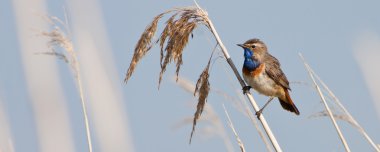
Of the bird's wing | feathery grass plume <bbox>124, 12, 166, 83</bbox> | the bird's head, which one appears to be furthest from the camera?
the bird's wing

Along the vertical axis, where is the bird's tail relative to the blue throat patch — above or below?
below

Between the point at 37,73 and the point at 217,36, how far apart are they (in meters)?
2.14

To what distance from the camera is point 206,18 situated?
3047mm

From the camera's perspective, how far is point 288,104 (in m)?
4.86

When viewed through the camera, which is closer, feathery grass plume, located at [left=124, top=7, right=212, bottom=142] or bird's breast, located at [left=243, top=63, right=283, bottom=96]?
feathery grass plume, located at [left=124, top=7, right=212, bottom=142]

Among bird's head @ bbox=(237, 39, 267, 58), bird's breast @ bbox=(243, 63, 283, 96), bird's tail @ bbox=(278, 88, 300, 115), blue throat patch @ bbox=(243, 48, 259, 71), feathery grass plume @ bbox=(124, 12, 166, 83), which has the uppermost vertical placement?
feathery grass plume @ bbox=(124, 12, 166, 83)

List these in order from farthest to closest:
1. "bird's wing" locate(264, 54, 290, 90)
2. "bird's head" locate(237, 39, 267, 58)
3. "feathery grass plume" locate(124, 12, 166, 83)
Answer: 1. "bird's wing" locate(264, 54, 290, 90)
2. "bird's head" locate(237, 39, 267, 58)
3. "feathery grass plume" locate(124, 12, 166, 83)

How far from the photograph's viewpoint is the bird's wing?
4.77 m

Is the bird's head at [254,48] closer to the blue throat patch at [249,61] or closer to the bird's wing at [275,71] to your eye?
the blue throat patch at [249,61]

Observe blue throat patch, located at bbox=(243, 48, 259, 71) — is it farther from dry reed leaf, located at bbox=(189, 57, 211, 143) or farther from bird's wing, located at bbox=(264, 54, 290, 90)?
dry reed leaf, located at bbox=(189, 57, 211, 143)

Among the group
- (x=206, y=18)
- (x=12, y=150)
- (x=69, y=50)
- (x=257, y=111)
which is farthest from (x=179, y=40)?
(x=12, y=150)

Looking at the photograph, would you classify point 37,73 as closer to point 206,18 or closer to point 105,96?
point 105,96

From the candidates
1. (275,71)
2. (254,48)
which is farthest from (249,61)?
(275,71)

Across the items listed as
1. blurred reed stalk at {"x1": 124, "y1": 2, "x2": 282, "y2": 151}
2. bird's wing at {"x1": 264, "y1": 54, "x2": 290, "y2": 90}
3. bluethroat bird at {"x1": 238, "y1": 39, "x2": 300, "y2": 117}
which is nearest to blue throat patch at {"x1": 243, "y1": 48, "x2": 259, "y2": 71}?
bluethroat bird at {"x1": 238, "y1": 39, "x2": 300, "y2": 117}
